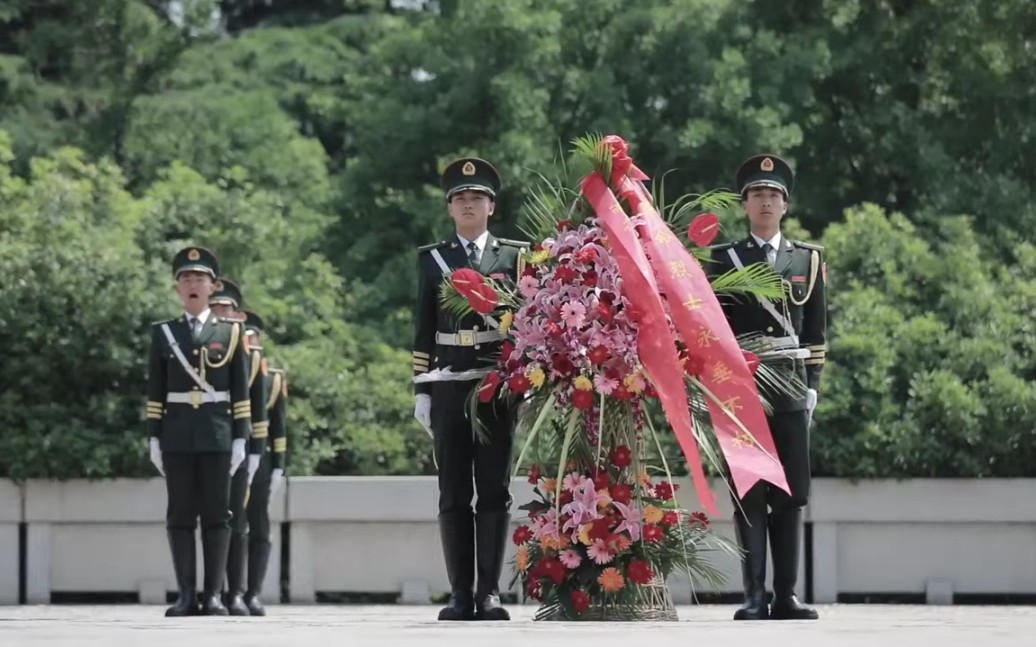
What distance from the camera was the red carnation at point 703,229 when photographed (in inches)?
347

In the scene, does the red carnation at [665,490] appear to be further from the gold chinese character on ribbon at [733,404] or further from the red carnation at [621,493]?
the gold chinese character on ribbon at [733,404]

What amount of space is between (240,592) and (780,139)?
8.35m

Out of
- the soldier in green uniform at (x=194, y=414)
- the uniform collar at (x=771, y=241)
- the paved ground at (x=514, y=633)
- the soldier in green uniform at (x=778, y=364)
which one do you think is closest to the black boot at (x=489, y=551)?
the paved ground at (x=514, y=633)

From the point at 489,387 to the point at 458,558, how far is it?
93 centimetres

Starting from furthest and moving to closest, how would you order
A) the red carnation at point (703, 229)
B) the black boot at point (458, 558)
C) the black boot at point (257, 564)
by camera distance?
1. the black boot at point (257, 564)
2. the black boot at point (458, 558)
3. the red carnation at point (703, 229)

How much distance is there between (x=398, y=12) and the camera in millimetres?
29422

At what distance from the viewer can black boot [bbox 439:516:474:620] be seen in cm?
933

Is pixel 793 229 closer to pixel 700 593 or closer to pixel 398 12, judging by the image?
pixel 700 593

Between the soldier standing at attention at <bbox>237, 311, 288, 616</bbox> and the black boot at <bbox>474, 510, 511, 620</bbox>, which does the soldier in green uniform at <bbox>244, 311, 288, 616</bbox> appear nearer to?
the soldier standing at attention at <bbox>237, 311, 288, 616</bbox>

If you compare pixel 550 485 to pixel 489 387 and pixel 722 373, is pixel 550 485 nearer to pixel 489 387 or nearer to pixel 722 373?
pixel 489 387

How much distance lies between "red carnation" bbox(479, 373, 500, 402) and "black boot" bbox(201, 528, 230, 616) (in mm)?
3347

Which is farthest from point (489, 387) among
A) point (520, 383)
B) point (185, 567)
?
point (185, 567)

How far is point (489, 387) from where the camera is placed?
8867 millimetres

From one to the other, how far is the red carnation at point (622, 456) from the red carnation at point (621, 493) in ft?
0.30
